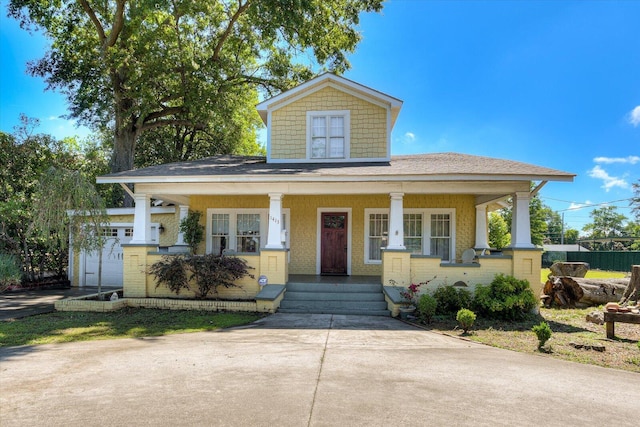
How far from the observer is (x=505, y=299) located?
836 cm

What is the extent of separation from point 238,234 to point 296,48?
1099 centimetres

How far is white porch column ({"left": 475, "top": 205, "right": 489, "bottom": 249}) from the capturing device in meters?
12.1

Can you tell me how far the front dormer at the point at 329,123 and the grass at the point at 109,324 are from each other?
572 cm

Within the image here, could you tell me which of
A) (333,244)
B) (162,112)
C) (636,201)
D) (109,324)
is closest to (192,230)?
(333,244)

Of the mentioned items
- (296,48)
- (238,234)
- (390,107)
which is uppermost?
(296,48)

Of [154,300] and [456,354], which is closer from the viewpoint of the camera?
[456,354]

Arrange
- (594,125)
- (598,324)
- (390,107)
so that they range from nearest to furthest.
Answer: (598,324) < (390,107) < (594,125)

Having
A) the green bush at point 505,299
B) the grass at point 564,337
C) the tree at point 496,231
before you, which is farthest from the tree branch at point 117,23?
the tree at point 496,231

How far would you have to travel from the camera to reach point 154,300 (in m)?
9.35

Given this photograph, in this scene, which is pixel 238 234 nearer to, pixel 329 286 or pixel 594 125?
pixel 329 286

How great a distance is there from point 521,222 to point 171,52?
15579 mm

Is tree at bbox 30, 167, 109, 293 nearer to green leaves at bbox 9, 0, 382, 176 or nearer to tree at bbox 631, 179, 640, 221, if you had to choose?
green leaves at bbox 9, 0, 382, 176

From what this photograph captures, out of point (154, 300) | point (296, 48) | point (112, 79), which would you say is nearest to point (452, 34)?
point (296, 48)

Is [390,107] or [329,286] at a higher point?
[390,107]
